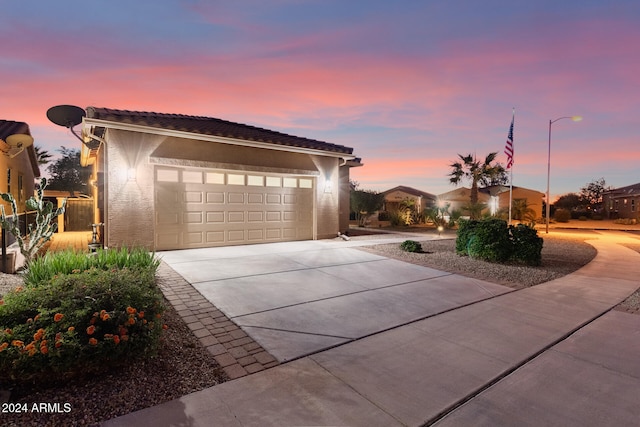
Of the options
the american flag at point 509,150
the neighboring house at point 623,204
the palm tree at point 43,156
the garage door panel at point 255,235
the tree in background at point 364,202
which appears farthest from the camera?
the neighboring house at point 623,204

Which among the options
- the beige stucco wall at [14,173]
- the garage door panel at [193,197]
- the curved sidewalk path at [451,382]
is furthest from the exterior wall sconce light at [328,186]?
the beige stucco wall at [14,173]

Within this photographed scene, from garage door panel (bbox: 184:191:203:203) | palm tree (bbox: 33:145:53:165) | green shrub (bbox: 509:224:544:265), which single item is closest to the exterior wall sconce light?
garage door panel (bbox: 184:191:203:203)

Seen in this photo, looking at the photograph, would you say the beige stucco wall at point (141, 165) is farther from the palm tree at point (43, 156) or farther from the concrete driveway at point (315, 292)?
the palm tree at point (43, 156)

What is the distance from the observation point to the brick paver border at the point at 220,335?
2.94 m

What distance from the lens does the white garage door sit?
905 centimetres

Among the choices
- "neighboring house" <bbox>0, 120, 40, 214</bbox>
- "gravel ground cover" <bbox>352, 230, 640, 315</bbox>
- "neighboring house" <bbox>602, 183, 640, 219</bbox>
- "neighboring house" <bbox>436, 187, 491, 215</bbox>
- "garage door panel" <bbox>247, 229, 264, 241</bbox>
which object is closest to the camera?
"gravel ground cover" <bbox>352, 230, 640, 315</bbox>

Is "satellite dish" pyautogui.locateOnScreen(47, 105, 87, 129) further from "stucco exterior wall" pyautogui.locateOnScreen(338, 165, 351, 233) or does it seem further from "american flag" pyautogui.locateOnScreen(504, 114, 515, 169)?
"american flag" pyautogui.locateOnScreen(504, 114, 515, 169)

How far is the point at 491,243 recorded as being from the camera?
26.3 ft

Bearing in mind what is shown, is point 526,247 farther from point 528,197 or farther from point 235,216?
point 528,197

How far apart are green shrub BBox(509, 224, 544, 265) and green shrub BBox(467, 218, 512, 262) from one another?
0.56 ft

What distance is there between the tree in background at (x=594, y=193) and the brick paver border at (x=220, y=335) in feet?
184

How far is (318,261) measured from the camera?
7.94 m

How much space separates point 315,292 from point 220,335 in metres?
2.01

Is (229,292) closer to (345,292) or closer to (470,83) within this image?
(345,292)
